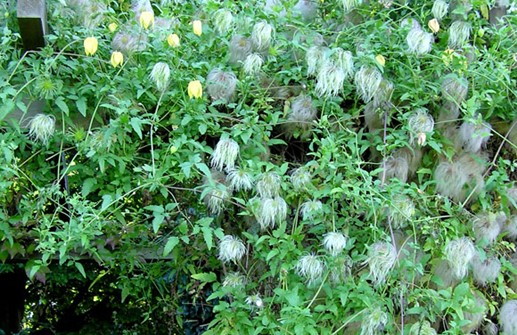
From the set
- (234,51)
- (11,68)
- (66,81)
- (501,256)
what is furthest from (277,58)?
(501,256)

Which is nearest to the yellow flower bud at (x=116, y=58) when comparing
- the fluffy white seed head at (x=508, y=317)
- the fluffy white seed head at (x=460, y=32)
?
the fluffy white seed head at (x=460, y=32)

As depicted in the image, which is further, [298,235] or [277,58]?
[277,58]

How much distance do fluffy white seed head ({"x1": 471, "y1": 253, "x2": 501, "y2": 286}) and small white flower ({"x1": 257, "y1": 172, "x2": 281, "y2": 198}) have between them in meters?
0.68

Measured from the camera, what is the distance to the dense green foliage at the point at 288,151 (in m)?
1.80

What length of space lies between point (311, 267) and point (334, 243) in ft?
0.31

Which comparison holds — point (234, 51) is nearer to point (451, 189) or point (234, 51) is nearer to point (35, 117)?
point (35, 117)

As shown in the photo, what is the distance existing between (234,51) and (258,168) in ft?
1.29

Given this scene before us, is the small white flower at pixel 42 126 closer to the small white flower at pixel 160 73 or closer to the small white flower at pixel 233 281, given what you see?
the small white flower at pixel 160 73

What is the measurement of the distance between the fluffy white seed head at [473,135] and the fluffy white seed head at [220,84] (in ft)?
2.44

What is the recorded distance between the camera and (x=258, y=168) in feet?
6.05

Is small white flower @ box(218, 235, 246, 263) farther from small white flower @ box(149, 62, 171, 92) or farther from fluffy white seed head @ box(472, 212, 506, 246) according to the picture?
fluffy white seed head @ box(472, 212, 506, 246)

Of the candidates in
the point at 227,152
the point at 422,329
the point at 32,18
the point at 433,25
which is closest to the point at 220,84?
the point at 227,152

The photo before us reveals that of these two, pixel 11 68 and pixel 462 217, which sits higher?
pixel 11 68

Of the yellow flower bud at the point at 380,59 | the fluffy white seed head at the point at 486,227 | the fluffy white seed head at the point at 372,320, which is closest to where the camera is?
the fluffy white seed head at the point at 372,320
